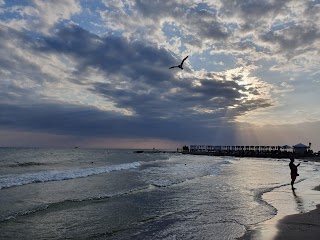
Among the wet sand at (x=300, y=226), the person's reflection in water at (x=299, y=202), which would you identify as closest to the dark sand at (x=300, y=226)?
the wet sand at (x=300, y=226)

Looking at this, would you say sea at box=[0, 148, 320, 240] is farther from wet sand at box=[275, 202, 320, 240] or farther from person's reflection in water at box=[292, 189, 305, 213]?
wet sand at box=[275, 202, 320, 240]

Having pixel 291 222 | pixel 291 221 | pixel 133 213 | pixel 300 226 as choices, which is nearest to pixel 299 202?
pixel 291 221

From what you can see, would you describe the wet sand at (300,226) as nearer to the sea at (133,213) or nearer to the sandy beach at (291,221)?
the sandy beach at (291,221)

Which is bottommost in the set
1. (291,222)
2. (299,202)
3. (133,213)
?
(133,213)

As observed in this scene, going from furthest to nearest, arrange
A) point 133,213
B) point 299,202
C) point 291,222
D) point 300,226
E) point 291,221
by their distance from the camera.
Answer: point 299,202, point 133,213, point 291,221, point 291,222, point 300,226

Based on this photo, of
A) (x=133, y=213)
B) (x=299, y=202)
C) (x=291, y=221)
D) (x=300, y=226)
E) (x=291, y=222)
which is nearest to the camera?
(x=300, y=226)

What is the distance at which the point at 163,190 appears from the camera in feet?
62.6

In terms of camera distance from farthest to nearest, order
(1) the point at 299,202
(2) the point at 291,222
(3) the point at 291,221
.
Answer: (1) the point at 299,202, (3) the point at 291,221, (2) the point at 291,222

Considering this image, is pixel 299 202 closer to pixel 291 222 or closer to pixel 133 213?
pixel 291 222

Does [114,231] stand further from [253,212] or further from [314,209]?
[314,209]

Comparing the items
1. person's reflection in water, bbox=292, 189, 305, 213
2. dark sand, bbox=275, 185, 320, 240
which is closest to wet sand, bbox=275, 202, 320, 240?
dark sand, bbox=275, 185, 320, 240

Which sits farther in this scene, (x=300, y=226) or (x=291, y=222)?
(x=291, y=222)

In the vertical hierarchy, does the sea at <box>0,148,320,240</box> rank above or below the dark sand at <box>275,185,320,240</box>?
below

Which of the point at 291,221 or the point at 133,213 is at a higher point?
the point at 291,221
